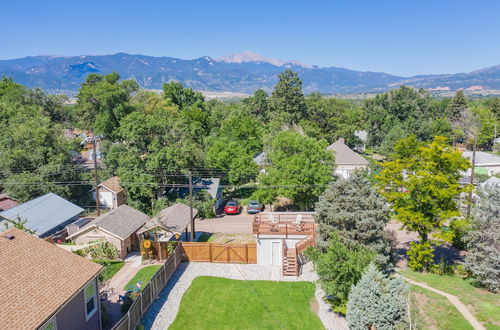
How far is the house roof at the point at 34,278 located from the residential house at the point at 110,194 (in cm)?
2141

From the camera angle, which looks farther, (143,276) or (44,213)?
(44,213)

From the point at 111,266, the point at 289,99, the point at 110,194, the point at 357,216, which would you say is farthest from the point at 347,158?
the point at 111,266

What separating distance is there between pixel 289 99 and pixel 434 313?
206 ft

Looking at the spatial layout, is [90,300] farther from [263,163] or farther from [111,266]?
[263,163]

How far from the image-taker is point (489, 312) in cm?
1522

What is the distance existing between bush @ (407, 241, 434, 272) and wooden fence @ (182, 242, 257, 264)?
957 centimetres

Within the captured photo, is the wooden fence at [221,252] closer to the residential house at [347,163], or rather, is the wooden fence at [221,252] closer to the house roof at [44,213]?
the house roof at [44,213]

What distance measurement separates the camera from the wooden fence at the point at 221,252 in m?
22.7

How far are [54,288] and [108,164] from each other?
2736 cm

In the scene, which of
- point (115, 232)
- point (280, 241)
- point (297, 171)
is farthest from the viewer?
point (297, 171)

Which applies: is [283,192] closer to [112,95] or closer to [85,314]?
[85,314]

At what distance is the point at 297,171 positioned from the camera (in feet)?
99.5

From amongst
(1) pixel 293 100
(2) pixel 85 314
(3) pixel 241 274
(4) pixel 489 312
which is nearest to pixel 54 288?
(2) pixel 85 314

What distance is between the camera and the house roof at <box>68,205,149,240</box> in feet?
74.7
